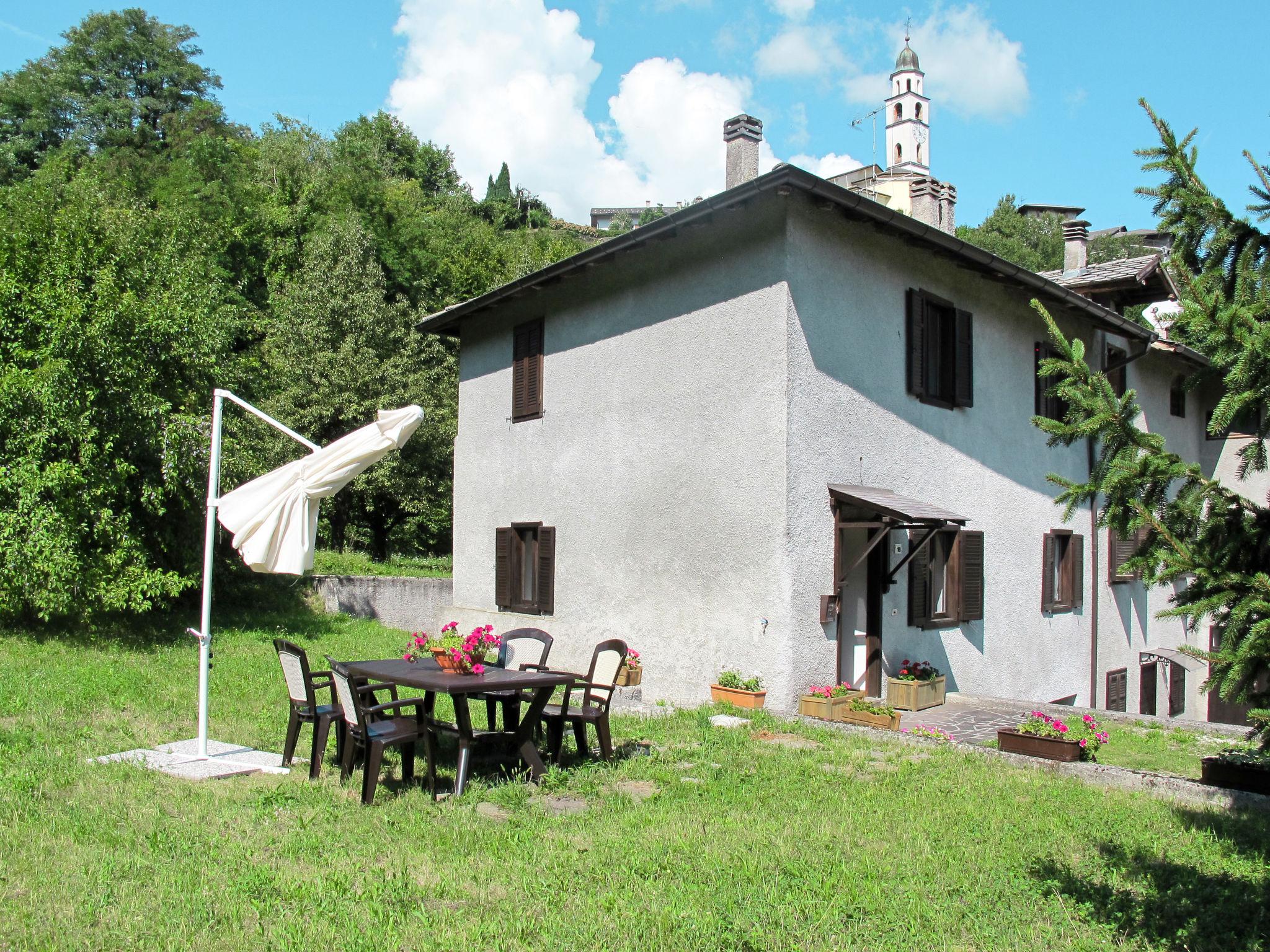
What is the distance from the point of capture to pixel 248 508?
6848mm

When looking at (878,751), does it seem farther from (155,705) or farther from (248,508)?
(155,705)

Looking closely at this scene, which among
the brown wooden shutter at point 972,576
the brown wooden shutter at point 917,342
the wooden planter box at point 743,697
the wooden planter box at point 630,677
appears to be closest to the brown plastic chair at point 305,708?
the wooden planter box at point 743,697

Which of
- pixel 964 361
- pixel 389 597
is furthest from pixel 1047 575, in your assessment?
pixel 389 597

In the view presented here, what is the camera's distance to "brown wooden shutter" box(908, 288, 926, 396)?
11594 mm

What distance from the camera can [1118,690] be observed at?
15.8 meters

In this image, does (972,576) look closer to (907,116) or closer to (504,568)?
(504,568)

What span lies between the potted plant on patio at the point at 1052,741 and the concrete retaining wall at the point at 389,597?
12.6 m

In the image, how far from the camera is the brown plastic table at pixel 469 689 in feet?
20.8

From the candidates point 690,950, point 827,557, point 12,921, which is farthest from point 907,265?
point 12,921

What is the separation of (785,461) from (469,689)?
4830mm

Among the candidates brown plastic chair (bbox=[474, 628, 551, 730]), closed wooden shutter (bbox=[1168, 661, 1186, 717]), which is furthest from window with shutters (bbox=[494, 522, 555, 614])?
closed wooden shutter (bbox=[1168, 661, 1186, 717])

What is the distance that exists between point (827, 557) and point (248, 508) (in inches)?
243

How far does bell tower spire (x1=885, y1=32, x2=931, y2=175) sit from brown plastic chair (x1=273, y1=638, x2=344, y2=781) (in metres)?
89.4

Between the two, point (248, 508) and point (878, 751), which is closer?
point (248, 508)
